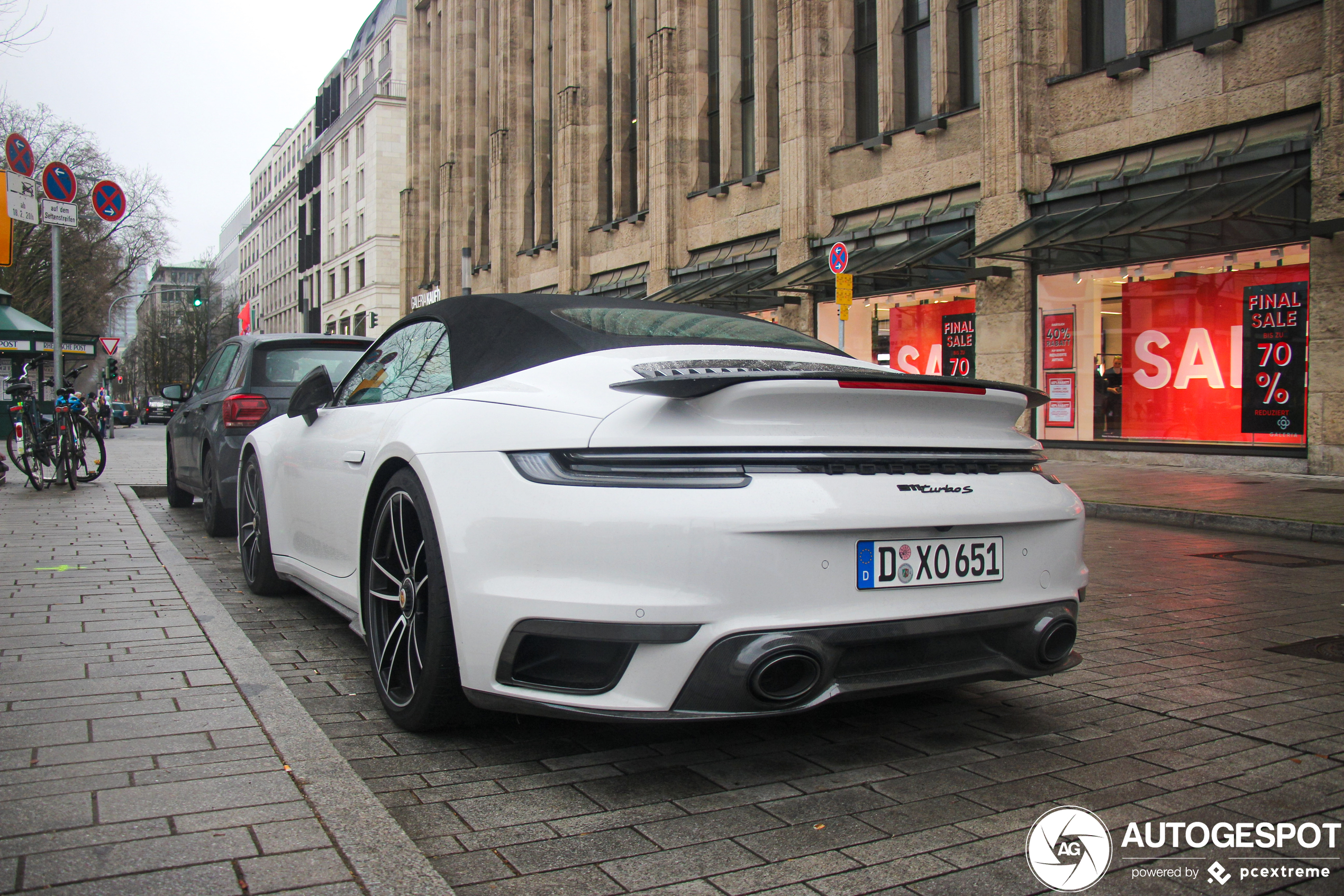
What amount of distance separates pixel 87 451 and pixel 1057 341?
13.6 m

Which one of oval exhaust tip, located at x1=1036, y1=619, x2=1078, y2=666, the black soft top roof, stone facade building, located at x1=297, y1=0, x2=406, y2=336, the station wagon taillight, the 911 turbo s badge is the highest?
stone facade building, located at x1=297, y1=0, x2=406, y2=336

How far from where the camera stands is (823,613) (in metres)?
2.63

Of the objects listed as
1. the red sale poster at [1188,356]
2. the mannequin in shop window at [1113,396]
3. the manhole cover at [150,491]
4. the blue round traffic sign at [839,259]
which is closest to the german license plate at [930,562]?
the manhole cover at [150,491]

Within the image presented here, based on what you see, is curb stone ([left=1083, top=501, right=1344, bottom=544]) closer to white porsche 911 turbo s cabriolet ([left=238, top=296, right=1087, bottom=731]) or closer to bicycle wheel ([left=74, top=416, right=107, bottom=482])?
white porsche 911 turbo s cabriolet ([left=238, top=296, right=1087, bottom=731])

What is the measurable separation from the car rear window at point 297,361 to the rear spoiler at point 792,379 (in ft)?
17.8

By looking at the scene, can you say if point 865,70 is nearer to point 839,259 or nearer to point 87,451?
point 839,259

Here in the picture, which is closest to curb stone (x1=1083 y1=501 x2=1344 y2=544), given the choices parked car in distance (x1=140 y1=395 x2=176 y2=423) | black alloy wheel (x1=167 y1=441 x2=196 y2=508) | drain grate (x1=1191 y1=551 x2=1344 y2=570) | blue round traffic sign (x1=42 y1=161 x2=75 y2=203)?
drain grate (x1=1191 y1=551 x2=1344 y2=570)

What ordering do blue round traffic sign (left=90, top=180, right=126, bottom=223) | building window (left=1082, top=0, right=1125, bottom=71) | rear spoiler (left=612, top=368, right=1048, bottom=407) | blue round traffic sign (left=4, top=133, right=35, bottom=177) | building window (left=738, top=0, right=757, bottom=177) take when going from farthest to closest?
1. building window (left=738, top=0, right=757, bottom=177)
2. building window (left=1082, top=0, right=1125, bottom=71)
3. blue round traffic sign (left=90, top=180, right=126, bottom=223)
4. blue round traffic sign (left=4, top=133, right=35, bottom=177)
5. rear spoiler (left=612, top=368, right=1048, bottom=407)

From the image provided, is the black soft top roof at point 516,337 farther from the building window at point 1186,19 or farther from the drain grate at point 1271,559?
the building window at point 1186,19

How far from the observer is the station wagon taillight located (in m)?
7.50

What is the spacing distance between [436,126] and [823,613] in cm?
4498

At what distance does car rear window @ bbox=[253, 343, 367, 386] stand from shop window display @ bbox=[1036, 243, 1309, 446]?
11.3 meters

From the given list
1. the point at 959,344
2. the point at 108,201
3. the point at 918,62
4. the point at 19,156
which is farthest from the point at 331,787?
the point at 918,62

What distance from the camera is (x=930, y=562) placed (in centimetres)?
281
